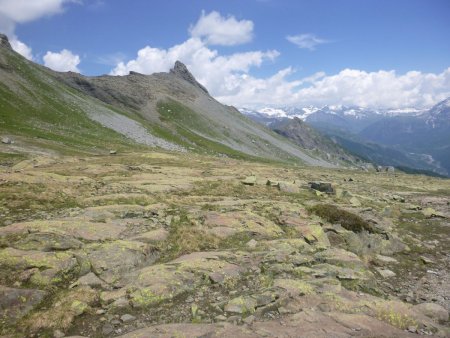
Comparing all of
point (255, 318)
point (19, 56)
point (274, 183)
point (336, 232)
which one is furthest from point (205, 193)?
point (19, 56)

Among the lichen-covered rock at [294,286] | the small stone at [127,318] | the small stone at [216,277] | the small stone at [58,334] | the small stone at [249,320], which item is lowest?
the small stone at [58,334]

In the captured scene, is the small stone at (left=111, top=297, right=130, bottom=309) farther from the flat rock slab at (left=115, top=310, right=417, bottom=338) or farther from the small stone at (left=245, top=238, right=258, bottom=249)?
the small stone at (left=245, top=238, right=258, bottom=249)

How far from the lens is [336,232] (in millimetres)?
23422

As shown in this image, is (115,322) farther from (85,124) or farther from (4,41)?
(4,41)

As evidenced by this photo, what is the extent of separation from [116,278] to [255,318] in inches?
236

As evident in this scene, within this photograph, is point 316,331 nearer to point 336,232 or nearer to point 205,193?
point 336,232

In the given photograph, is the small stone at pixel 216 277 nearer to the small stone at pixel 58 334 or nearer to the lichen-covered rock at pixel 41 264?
Result: the lichen-covered rock at pixel 41 264

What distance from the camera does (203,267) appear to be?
1619 cm

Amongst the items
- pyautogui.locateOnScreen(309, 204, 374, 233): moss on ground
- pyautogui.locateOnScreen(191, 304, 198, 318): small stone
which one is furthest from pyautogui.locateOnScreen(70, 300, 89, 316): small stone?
pyautogui.locateOnScreen(309, 204, 374, 233): moss on ground

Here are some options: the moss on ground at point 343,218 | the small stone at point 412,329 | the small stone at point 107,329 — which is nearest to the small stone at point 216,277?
the small stone at point 107,329

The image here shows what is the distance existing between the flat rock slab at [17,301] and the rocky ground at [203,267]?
0.15 ft

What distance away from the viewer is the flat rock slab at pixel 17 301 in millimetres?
12070

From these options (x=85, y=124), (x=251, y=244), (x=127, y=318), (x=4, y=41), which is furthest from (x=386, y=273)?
(x=4, y=41)

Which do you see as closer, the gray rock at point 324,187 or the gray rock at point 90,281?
the gray rock at point 90,281
